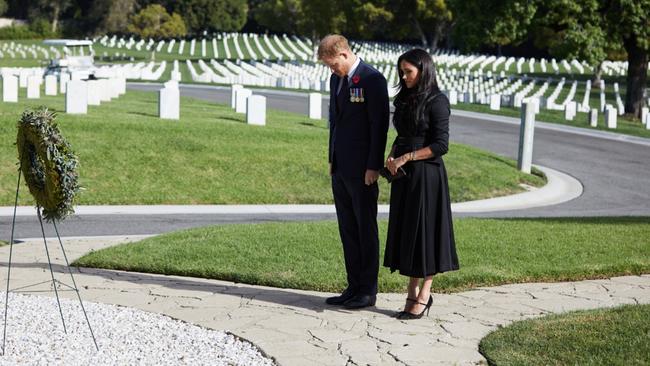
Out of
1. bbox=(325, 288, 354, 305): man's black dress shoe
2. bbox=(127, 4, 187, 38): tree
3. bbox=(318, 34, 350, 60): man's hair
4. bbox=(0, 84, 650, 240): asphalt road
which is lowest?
bbox=(0, 84, 650, 240): asphalt road

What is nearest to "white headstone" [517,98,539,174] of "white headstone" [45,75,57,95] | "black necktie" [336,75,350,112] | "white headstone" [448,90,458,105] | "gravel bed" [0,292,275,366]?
"black necktie" [336,75,350,112]

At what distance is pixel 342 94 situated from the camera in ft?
25.7

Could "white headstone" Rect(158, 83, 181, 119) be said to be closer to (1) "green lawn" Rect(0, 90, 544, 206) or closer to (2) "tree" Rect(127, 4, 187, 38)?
(1) "green lawn" Rect(0, 90, 544, 206)

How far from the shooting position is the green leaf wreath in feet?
22.5

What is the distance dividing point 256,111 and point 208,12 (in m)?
81.1

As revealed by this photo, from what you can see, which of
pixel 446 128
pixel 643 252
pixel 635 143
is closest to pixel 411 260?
pixel 446 128

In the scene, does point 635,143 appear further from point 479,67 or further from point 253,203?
point 479,67

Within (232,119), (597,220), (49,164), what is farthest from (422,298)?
(232,119)

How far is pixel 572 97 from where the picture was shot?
4322cm

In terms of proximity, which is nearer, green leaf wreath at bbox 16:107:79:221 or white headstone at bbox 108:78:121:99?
green leaf wreath at bbox 16:107:79:221

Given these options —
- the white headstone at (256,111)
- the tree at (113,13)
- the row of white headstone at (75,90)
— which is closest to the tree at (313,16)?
the tree at (113,13)

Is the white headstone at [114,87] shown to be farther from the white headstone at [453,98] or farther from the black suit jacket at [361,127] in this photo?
the black suit jacket at [361,127]

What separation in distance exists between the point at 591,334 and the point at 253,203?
30.5ft

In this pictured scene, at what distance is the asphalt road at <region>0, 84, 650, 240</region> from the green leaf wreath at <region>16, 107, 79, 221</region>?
5085 millimetres
